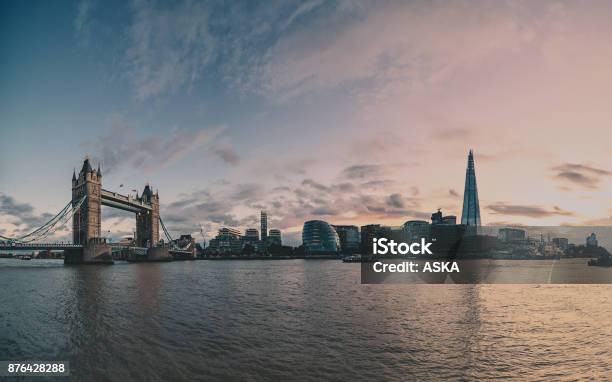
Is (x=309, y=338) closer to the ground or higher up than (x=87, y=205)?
closer to the ground

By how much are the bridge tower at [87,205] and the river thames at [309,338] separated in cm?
11912

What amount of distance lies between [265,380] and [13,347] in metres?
17.6

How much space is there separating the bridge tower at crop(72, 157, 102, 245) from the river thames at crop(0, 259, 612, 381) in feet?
391

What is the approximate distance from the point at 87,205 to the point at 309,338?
157173mm

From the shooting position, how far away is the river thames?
19.4 m

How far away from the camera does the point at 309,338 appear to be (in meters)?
25.5

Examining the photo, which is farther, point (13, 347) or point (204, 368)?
point (13, 347)

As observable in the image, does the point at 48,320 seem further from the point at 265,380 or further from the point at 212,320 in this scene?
the point at 265,380

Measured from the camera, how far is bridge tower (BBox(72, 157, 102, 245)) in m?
150

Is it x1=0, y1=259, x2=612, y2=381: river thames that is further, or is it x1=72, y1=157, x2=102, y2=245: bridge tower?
x1=72, y1=157, x2=102, y2=245: bridge tower

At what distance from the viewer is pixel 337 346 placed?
930 inches

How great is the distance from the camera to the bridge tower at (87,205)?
150250 millimetres

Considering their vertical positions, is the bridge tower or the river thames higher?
the bridge tower

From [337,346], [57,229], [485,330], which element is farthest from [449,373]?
[57,229]
